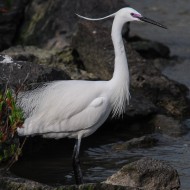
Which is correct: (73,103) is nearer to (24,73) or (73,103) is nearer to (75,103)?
(75,103)

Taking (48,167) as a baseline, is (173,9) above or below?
below

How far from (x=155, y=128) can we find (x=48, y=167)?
7.05ft

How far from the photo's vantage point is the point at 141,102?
10453 mm

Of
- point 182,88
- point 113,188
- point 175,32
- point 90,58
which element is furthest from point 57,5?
point 113,188

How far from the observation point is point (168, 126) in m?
10.4

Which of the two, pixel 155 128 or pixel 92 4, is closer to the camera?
pixel 155 128

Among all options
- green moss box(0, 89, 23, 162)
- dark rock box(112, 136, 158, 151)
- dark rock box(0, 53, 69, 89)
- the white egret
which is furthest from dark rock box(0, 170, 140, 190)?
dark rock box(112, 136, 158, 151)

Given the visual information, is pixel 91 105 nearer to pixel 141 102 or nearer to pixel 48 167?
pixel 48 167

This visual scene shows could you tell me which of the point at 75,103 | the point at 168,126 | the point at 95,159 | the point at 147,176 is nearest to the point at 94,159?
the point at 95,159

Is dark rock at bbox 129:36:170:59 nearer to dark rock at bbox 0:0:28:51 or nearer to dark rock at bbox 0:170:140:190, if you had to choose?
dark rock at bbox 0:0:28:51

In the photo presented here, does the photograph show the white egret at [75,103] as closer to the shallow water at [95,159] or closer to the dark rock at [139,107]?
the shallow water at [95,159]

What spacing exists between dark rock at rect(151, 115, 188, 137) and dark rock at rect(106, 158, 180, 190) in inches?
112

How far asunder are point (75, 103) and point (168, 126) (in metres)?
2.29

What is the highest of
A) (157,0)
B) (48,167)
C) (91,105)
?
(91,105)
